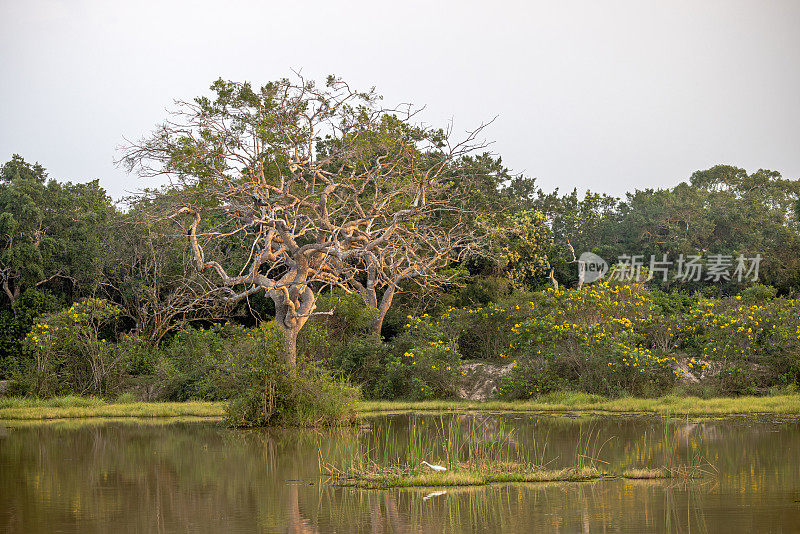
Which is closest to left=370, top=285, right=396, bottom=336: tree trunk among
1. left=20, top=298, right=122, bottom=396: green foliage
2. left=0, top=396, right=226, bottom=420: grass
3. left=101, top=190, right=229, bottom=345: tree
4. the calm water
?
left=101, top=190, right=229, bottom=345: tree

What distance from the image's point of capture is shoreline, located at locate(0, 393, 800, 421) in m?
18.9

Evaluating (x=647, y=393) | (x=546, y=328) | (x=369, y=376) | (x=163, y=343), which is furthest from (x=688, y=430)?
(x=163, y=343)

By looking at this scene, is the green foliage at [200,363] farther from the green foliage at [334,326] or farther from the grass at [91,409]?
the green foliage at [334,326]

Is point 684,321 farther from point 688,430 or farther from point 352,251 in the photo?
point 352,251

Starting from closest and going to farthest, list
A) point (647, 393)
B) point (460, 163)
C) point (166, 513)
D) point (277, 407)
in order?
point (166, 513) < point (277, 407) < point (647, 393) < point (460, 163)

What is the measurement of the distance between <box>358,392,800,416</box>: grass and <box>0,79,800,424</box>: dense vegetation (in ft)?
2.76

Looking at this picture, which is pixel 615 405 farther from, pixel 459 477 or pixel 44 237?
pixel 44 237

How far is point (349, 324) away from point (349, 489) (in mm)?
15042

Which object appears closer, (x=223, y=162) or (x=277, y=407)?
(x=277, y=407)

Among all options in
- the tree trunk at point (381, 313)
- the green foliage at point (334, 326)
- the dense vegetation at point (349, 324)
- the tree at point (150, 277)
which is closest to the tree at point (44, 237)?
the dense vegetation at point (349, 324)

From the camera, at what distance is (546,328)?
909 inches

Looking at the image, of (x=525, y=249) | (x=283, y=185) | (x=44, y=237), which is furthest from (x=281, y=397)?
(x=525, y=249)

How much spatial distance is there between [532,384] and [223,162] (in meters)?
10.0

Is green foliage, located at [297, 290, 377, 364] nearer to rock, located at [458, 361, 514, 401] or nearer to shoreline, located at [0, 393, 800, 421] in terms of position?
shoreline, located at [0, 393, 800, 421]
